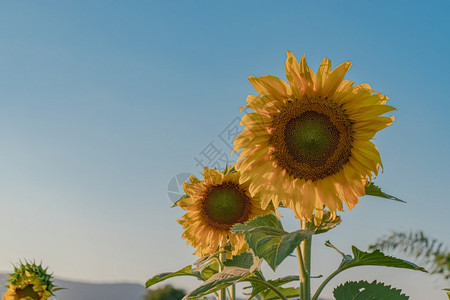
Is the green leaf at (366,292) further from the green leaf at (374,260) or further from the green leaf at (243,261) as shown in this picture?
the green leaf at (243,261)

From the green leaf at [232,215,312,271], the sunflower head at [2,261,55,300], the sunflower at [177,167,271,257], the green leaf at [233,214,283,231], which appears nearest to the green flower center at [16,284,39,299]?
the sunflower head at [2,261,55,300]

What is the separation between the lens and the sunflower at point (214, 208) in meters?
2.93

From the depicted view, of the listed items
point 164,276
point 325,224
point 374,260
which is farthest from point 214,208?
point 374,260

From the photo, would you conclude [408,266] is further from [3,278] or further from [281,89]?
[3,278]

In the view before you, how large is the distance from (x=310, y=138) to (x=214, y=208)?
3.37 feet

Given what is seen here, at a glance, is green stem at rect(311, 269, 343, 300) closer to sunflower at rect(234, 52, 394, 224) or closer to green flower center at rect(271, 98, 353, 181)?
sunflower at rect(234, 52, 394, 224)

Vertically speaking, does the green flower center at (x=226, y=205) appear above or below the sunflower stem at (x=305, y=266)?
above

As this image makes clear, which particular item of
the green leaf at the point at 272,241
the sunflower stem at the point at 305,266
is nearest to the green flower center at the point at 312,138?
the sunflower stem at the point at 305,266

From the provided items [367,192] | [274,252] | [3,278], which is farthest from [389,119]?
[3,278]

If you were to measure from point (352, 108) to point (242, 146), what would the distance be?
1.66 feet

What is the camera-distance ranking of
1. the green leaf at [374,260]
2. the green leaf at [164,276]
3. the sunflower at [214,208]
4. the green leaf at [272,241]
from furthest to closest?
the sunflower at [214,208] < the green leaf at [164,276] < the green leaf at [374,260] < the green leaf at [272,241]

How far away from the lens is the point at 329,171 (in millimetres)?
2156

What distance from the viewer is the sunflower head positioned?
12.1 ft

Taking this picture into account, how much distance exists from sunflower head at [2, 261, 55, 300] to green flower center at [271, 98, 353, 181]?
245cm
